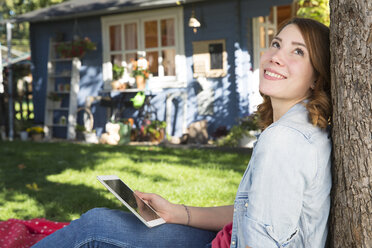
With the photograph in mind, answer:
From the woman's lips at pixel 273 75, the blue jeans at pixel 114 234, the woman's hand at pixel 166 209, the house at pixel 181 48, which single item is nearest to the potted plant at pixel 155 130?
the house at pixel 181 48

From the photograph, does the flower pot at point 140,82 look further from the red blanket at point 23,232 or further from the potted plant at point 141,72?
the red blanket at point 23,232

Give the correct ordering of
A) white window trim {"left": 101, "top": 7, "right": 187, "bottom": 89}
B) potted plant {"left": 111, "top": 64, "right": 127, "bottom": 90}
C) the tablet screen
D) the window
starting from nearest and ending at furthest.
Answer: the tablet screen < the window < white window trim {"left": 101, "top": 7, "right": 187, "bottom": 89} < potted plant {"left": 111, "top": 64, "right": 127, "bottom": 90}

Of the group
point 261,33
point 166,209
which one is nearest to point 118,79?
point 261,33

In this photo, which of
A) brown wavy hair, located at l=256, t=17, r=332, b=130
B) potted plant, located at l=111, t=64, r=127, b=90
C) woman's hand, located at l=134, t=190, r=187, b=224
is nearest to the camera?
brown wavy hair, located at l=256, t=17, r=332, b=130

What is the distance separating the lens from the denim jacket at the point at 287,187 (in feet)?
4.52

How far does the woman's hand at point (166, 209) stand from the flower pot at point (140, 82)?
7.12 metres

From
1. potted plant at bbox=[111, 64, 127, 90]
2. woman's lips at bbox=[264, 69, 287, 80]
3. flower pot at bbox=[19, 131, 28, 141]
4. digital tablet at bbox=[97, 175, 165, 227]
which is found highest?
potted plant at bbox=[111, 64, 127, 90]

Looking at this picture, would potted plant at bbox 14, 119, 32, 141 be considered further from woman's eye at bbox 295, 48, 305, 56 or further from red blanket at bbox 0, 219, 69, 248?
woman's eye at bbox 295, 48, 305, 56

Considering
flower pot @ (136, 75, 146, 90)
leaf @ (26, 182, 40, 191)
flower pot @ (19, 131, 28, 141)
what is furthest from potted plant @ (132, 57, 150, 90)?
leaf @ (26, 182, 40, 191)

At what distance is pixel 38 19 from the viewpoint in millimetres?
10227

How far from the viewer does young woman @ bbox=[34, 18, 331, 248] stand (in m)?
1.38

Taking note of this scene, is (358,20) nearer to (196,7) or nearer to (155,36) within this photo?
(196,7)

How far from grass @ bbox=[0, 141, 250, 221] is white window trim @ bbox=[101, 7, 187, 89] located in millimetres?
1987

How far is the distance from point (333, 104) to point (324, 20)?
5551 millimetres
